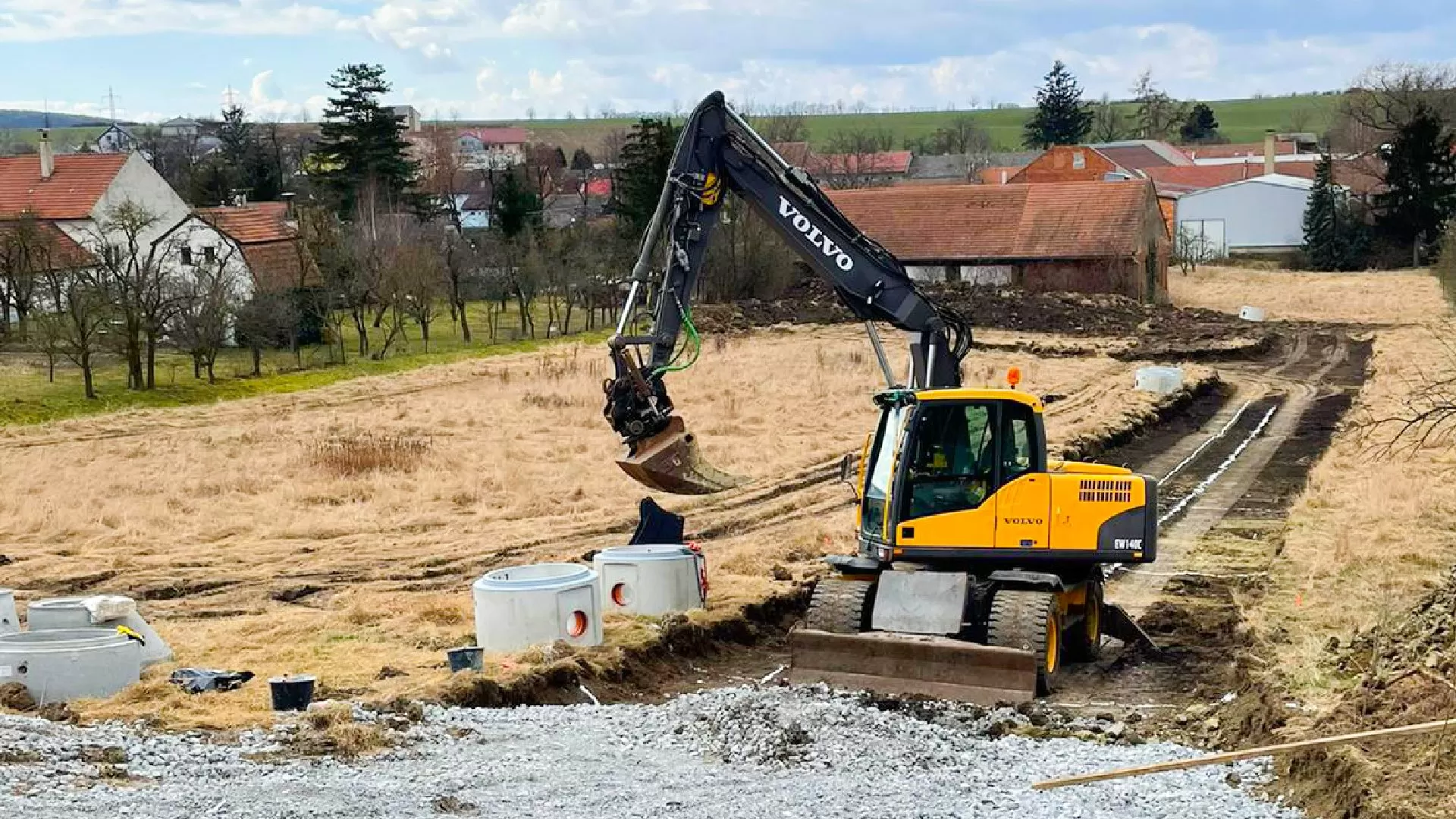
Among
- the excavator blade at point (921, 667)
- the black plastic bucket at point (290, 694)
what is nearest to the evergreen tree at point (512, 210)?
the excavator blade at point (921, 667)

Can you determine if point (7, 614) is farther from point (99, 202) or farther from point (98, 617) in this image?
point (99, 202)

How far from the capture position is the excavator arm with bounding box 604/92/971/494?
17141mm

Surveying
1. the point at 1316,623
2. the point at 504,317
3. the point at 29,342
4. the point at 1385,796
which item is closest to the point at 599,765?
the point at 1385,796

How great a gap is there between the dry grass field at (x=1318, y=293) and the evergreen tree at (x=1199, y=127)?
3776 inches

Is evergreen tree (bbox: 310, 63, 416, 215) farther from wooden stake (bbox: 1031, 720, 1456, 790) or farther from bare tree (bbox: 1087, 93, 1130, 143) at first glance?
bare tree (bbox: 1087, 93, 1130, 143)

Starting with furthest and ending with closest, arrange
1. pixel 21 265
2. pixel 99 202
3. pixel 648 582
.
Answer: pixel 99 202 → pixel 21 265 → pixel 648 582

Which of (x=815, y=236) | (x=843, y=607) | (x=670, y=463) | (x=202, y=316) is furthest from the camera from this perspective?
(x=202, y=316)

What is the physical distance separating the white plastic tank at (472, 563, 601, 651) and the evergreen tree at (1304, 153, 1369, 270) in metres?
70.9

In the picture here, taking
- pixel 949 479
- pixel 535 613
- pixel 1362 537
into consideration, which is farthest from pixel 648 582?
pixel 1362 537

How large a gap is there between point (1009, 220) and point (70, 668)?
50.3 meters

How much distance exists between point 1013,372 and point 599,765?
5463 mm

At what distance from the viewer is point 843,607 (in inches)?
547

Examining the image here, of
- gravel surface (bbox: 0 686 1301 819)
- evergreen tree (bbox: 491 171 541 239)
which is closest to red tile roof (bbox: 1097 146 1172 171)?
evergreen tree (bbox: 491 171 541 239)

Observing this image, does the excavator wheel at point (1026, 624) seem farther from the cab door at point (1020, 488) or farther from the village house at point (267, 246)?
the village house at point (267, 246)
